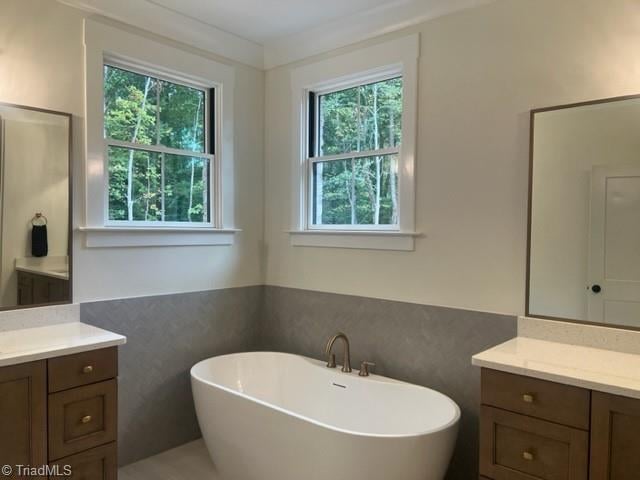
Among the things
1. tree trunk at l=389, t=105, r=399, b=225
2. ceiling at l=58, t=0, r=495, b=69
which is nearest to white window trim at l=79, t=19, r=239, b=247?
ceiling at l=58, t=0, r=495, b=69

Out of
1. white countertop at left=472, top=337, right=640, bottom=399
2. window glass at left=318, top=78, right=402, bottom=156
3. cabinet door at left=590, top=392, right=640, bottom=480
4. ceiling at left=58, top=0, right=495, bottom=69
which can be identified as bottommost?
cabinet door at left=590, top=392, right=640, bottom=480

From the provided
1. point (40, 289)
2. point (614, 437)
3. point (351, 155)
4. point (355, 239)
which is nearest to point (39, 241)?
point (40, 289)

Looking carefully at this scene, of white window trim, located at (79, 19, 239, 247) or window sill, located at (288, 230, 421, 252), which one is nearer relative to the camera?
white window trim, located at (79, 19, 239, 247)

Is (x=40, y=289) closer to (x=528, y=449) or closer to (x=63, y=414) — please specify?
(x=63, y=414)

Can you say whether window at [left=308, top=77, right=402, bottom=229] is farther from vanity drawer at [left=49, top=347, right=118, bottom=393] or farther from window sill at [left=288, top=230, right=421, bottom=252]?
vanity drawer at [left=49, top=347, right=118, bottom=393]

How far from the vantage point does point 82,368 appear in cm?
202

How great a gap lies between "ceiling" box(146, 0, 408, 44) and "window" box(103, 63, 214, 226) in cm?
44

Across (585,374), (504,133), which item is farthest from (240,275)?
(585,374)

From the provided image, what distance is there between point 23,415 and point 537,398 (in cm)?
196

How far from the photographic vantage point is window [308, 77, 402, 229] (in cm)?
287

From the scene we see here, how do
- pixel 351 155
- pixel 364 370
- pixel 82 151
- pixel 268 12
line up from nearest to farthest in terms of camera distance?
pixel 82 151
pixel 364 370
pixel 268 12
pixel 351 155

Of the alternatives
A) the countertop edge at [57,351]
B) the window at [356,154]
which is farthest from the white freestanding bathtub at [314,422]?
the window at [356,154]

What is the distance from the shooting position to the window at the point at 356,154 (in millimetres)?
2871

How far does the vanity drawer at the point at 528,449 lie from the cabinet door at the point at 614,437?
0.04 metres
